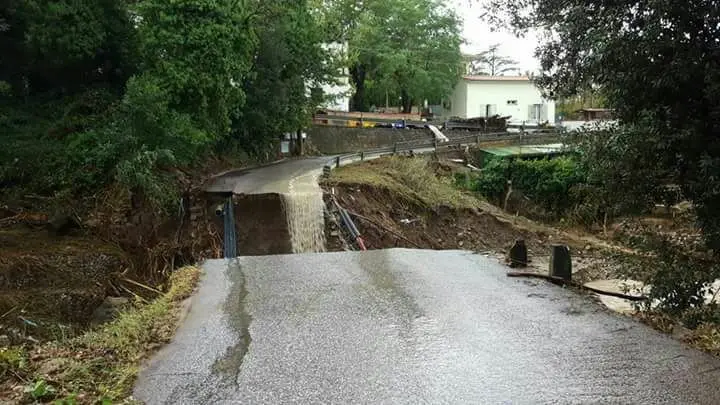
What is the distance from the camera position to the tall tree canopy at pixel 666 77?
5961mm

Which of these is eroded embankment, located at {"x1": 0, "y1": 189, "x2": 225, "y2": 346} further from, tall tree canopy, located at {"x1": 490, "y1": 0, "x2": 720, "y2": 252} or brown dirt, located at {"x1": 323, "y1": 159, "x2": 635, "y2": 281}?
tall tree canopy, located at {"x1": 490, "y1": 0, "x2": 720, "y2": 252}

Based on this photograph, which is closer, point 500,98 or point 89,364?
point 89,364

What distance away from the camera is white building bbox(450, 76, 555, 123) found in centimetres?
5084

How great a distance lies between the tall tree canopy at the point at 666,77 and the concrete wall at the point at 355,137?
95.2ft

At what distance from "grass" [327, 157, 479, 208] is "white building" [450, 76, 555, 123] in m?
25.7

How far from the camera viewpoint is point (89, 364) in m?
5.21

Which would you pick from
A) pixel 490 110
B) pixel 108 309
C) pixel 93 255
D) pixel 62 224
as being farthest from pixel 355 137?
pixel 108 309

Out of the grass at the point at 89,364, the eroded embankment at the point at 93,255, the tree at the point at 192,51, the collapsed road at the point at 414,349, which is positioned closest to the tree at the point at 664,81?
the collapsed road at the point at 414,349

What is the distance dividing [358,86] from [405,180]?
1068 inches

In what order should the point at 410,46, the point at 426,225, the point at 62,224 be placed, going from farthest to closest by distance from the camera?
1. the point at 410,46
2. the point at 426,225
3. the point at 62,224

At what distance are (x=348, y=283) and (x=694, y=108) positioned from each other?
5.21m

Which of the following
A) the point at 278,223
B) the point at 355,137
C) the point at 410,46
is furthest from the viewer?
the point at 410,46

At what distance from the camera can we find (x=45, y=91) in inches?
869

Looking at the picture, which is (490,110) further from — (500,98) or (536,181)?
(536,181)
